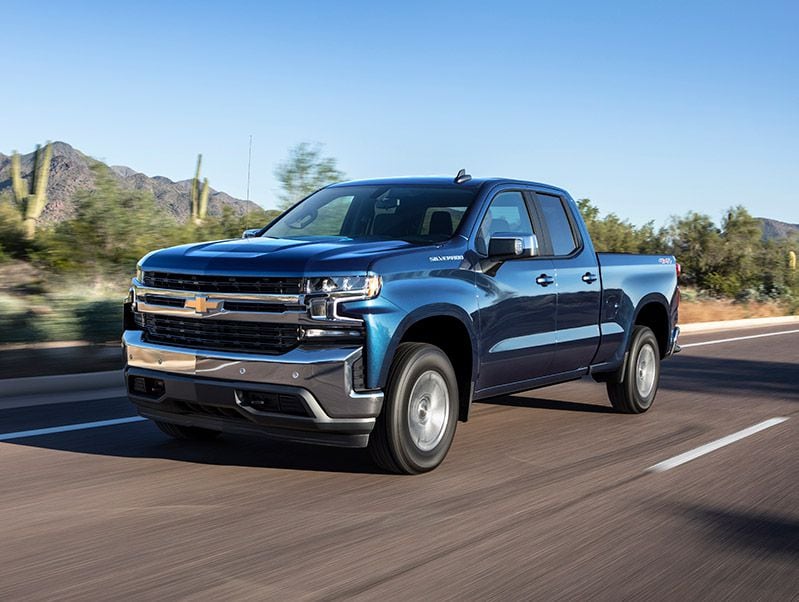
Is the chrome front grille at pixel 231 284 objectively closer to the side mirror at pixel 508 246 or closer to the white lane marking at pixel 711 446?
the side mirror at pixel 508 246

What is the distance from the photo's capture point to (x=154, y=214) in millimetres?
16547

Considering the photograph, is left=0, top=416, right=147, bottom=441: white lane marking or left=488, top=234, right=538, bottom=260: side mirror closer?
left=488, top=234, right=538, bottom=260: side mirror

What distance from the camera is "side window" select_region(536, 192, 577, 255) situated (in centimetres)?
806

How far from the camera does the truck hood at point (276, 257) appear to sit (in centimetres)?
590

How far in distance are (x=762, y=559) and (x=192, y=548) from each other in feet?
8.82

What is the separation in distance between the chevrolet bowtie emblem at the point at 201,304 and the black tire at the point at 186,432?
1.38m

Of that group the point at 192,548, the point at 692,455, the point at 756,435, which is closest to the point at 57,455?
the point at 192,548

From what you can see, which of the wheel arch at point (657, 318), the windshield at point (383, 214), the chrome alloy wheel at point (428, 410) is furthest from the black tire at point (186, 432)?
the wheel arch at point (657, 318)

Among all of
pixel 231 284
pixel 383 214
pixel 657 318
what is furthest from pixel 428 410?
pixel 657 318

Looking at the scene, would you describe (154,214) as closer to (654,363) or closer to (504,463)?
(654,363)

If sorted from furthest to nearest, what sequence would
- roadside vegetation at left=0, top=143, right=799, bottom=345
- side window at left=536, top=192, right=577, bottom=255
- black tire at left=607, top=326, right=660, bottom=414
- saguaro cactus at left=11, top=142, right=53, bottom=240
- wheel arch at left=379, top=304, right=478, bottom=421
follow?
saguaro cactus at left=11, top=142, right=53, bottom=240 < roadside vegetation at left=0, top=143, right=799, bottom=345 < black tire at left=607, top=326, right=660, bottom=414 < side window at left=536, top=192, right=577, bottom=255 < wheel arch at left=379, top=304, right=478, bottom=421

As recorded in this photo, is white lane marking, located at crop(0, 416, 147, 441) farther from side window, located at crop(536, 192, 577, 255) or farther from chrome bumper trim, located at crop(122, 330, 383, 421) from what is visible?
side window, located at crop(536, 192, 577, 255)

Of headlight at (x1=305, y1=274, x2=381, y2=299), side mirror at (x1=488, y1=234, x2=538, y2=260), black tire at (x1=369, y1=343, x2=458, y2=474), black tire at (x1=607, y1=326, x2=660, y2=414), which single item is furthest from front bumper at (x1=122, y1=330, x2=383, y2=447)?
black tire at (x1=607, y1=326, x2=660, y2=414)

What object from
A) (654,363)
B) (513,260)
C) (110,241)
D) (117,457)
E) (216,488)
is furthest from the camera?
(110,241)
